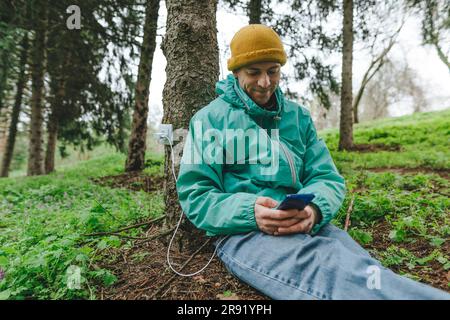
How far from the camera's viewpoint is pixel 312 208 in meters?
1.90

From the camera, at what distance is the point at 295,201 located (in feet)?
5.51

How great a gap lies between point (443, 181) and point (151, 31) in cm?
702

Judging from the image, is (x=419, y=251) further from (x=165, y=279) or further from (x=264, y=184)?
(x=165, y=279)

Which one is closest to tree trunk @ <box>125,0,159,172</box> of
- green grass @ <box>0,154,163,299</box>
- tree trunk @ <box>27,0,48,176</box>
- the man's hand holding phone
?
tree trunk @ <box>27,0,48,176</box>

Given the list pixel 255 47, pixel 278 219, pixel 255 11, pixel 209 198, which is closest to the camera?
pixel 278 219

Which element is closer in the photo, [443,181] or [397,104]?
[443,181]

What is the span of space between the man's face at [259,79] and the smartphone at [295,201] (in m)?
0.76

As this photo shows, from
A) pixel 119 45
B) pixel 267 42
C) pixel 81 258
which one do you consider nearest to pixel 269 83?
pixel 267 42

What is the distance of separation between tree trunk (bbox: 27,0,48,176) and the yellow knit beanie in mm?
8170

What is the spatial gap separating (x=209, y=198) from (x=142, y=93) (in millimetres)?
6926

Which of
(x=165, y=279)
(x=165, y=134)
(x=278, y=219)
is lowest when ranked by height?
(x=165, y=279)

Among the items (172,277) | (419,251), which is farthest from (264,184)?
(419,251)
